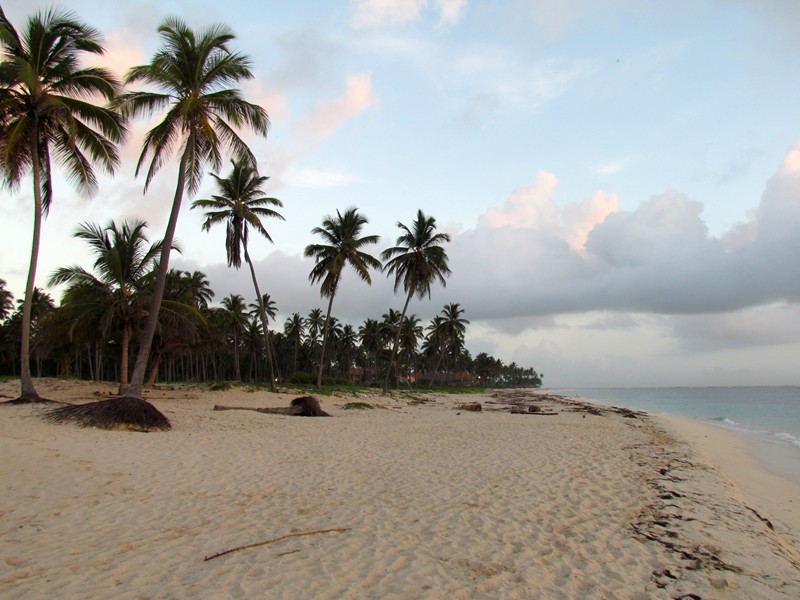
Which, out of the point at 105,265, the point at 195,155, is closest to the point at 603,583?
the point at 195,155

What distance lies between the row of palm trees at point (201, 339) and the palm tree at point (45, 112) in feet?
15.1

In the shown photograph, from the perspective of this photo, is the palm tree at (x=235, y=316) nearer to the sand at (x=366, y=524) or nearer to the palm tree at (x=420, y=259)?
the palm tree at (x=420, y=259)

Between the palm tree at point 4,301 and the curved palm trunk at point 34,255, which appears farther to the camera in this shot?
the palm tree at point 4,301

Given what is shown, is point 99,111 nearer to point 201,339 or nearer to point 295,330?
A: point 201,339

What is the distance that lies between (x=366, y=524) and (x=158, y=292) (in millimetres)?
10583

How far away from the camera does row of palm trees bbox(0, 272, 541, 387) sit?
61.6 ft

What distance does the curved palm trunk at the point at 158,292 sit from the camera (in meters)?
12.8

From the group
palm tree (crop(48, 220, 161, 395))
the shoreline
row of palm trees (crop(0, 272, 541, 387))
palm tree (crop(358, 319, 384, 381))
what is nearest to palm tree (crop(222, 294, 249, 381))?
row of palm trees (crop(0, 272, 541, 387))

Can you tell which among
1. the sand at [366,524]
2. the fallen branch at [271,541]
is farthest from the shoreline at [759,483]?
the fallen branch at [271,541]

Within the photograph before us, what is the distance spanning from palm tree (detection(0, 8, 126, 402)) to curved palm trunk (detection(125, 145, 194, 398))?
9.14 ft

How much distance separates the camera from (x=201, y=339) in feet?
94.4

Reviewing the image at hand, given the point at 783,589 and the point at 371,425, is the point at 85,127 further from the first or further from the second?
the point at 783,589

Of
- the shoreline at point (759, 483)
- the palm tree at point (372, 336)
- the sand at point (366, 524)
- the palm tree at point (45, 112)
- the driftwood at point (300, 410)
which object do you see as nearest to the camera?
the sand at point (366, 524)

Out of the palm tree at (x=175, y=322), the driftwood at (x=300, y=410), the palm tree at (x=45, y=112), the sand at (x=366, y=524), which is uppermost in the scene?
the palm tree at (x=45, y=112)
